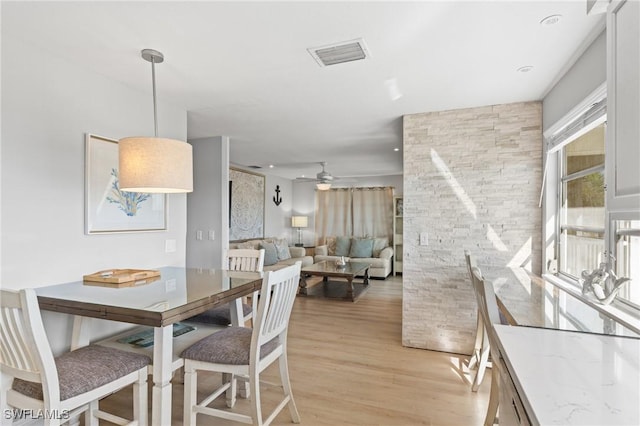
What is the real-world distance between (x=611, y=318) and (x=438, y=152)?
2.04 meters

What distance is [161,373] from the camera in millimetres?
1629

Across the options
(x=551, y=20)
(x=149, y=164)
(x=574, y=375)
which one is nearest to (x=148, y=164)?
(x=149, y=164)

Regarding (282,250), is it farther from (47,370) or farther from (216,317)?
(47,370)

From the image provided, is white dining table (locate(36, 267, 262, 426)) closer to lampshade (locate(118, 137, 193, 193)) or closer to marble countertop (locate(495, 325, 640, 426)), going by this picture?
lampshade (locate(118, 137, 193, 193))

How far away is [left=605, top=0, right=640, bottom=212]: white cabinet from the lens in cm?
117

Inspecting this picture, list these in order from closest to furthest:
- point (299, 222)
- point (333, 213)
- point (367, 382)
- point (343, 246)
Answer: point (367, 382), point (343, 246), point (299, 222), point (333, 213)

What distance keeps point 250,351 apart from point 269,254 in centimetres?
464

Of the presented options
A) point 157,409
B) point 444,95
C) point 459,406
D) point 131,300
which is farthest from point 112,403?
point 444,95

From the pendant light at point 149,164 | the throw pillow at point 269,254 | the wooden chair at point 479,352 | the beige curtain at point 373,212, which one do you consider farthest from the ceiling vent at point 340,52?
the beige curtain at point 373,212

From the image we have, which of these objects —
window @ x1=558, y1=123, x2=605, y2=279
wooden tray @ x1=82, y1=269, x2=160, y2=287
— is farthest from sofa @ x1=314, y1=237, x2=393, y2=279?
wooden tray @ x1=82, y1=269, x2=160, y2=287

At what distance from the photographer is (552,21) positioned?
178 centimetres

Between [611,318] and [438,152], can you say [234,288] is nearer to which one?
[611,318]

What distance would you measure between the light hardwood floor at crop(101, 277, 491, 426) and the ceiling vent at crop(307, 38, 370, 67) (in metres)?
2.32

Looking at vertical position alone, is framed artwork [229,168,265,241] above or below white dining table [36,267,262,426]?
above
